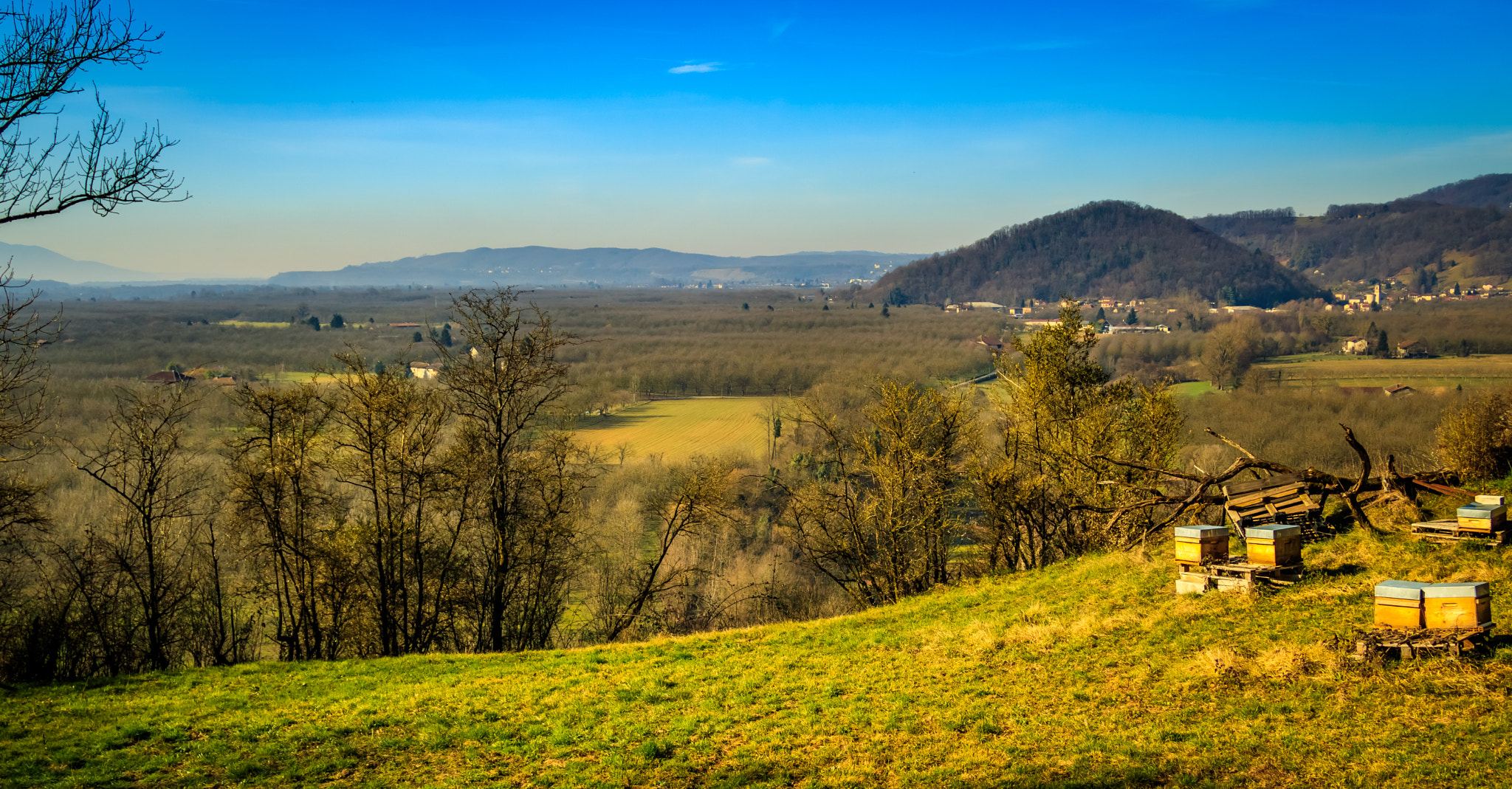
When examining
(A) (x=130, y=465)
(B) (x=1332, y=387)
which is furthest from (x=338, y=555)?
(B) (x=1332, y=387)

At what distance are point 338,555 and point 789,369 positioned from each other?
90.7 meters

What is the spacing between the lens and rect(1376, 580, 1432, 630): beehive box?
8.97 metres

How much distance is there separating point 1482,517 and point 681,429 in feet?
230

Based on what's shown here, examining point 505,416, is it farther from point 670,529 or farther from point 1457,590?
point 1457,590

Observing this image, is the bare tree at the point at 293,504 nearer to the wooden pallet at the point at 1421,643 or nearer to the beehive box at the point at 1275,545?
the beehive box at the point at 1275,545

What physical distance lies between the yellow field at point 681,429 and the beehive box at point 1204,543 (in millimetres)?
48783

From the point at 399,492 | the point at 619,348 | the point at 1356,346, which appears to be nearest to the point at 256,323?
the point at 619,348

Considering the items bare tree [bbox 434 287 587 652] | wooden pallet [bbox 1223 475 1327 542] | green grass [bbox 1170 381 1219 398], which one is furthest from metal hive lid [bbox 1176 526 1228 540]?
green grass [bbox 1170 381 1219 398]

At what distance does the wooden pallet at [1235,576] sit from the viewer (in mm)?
12469

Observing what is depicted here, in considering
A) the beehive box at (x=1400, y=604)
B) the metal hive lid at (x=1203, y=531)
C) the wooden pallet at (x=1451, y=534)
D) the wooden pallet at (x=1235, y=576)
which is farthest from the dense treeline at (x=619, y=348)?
the beehive box at (x=1400, y=604)

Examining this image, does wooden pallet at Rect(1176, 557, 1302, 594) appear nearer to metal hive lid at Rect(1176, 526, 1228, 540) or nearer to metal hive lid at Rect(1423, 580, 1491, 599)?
metal hive lid at Rect(1176, 526, 1228, 540)

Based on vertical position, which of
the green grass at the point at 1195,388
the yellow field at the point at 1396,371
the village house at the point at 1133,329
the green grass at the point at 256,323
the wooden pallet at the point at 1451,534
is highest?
the green grass at the point at 256,323

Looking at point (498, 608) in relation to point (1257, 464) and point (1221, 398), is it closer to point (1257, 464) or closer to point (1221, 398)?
point (1257, 464)

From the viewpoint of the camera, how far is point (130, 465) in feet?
84.7
